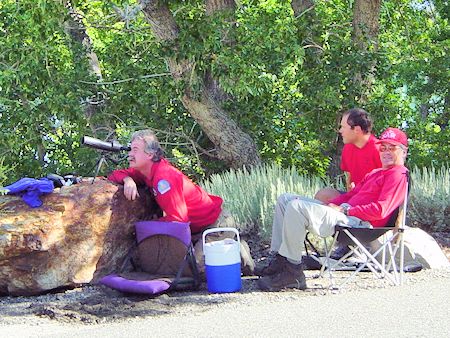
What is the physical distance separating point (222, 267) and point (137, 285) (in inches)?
26.8

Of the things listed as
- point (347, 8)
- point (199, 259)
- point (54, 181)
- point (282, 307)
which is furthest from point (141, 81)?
point (282, 307)

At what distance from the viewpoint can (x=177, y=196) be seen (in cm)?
745

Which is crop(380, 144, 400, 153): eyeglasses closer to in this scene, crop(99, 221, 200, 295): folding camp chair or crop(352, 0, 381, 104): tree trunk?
crop(99, 221, 200, 295): folding camp chair

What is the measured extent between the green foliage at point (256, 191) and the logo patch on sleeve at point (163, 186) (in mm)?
2230

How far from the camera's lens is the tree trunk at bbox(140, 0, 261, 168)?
11.0 metres

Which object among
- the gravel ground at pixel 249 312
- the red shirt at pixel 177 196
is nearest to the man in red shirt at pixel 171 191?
the red shirt at pixel 177 196

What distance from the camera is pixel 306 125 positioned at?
1275cm

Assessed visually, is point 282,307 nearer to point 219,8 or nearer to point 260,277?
point 260,277

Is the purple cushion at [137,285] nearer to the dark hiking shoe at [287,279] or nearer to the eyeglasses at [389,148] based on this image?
the dark hiking shoe at [287,279]

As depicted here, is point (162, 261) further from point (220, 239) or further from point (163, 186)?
point (163, 186)

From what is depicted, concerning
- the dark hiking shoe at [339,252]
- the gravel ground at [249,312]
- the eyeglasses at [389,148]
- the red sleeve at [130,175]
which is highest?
the eyeglasses at [389,148]

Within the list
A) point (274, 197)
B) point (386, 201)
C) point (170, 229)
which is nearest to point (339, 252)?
point (274, 197)

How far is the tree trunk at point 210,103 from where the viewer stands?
433 inches

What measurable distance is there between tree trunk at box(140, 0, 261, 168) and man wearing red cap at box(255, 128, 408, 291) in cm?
389
